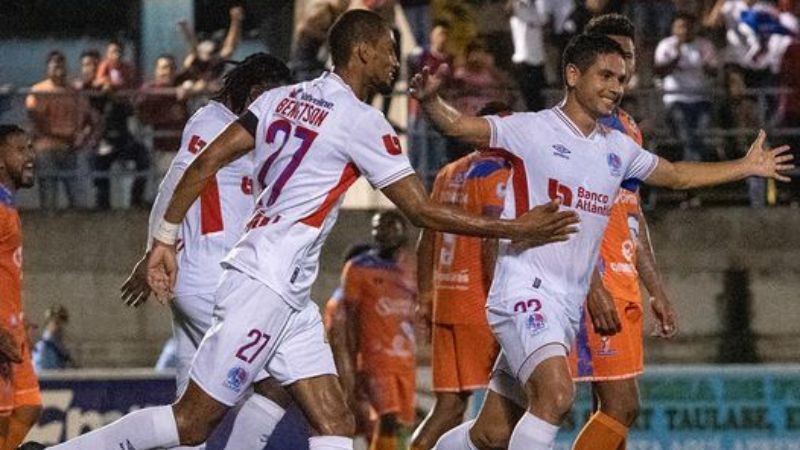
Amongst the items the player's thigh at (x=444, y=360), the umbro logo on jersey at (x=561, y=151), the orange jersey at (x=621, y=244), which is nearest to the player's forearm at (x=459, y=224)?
the umbro logo on jersey at (x=561, y=151)

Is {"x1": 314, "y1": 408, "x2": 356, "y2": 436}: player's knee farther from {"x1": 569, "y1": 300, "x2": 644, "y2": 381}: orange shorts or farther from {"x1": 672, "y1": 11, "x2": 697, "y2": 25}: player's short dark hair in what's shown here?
{"x1": 672, "y1": 11, "x2": 697, "y2": 25}: player's short dark hair

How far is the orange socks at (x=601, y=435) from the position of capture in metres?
10.6

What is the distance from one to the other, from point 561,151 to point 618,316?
1.27 meters

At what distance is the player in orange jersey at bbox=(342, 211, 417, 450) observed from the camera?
15422 mm

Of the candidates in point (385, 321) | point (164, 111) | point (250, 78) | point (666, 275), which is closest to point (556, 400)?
point (250, 78)

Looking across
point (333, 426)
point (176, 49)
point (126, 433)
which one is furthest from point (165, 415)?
point (176, 49)

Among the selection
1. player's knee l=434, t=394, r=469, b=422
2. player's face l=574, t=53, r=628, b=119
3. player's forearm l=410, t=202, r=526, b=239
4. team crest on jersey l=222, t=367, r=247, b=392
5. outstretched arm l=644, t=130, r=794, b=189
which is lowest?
player's knee l=434, t=394, r=469, b=422

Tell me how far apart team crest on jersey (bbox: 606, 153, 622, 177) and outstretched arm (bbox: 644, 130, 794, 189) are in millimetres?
244

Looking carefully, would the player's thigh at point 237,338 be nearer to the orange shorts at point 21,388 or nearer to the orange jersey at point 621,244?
the orange jersey at point 621,244

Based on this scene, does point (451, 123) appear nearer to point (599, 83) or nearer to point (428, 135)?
point (599, 83)

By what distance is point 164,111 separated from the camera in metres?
18.4

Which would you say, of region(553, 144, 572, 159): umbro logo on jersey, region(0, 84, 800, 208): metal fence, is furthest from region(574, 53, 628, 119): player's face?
region(0, 84, 800, 208): metal fence

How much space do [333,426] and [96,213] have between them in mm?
8833

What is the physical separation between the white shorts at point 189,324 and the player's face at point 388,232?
4824 millimetres
